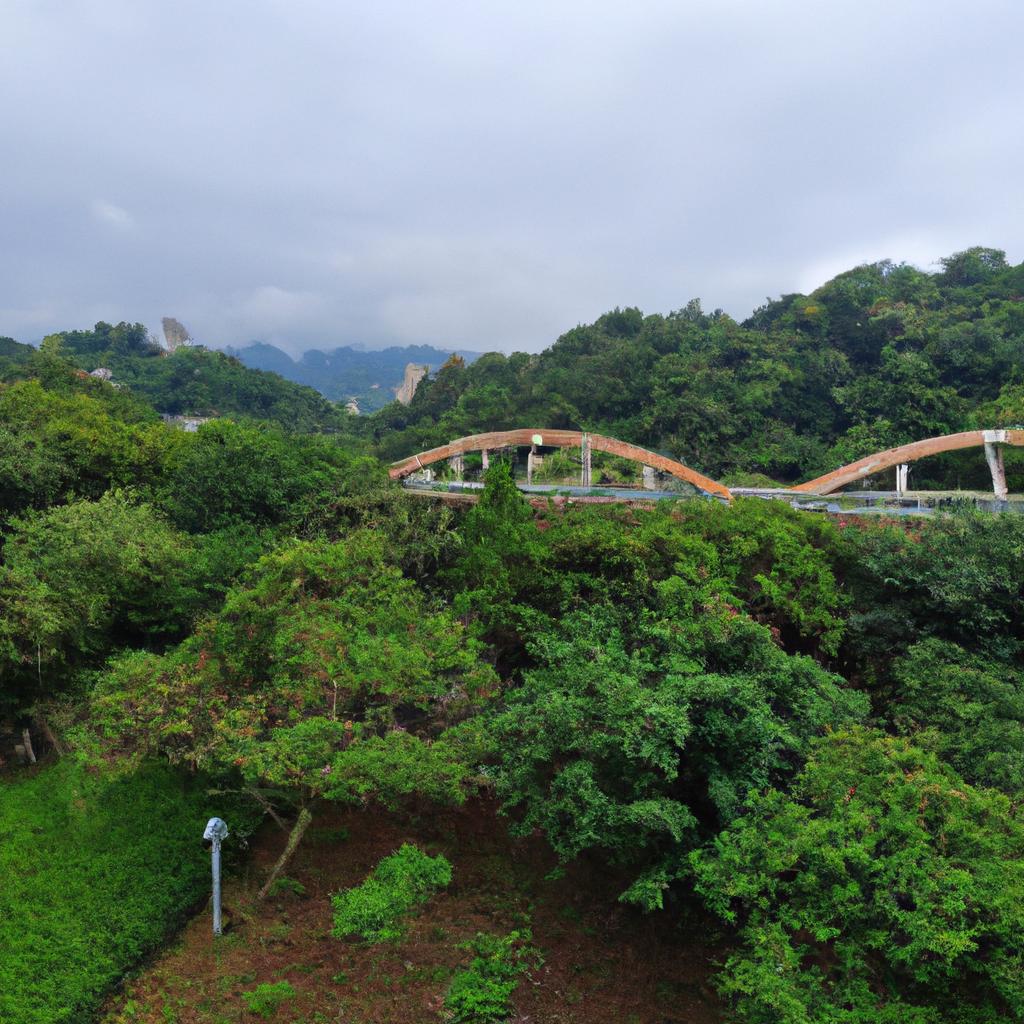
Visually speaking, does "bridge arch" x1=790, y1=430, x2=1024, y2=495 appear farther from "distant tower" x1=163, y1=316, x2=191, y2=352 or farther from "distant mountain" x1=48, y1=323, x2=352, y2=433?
"distant tower" x1=163, y1=316, x2=191, y2=352

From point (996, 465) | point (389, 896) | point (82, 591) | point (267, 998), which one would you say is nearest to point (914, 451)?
point (996, 465)

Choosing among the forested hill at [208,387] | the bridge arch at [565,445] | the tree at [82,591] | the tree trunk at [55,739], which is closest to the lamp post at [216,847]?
the tree at [82,591]

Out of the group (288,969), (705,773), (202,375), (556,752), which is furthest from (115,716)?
(202,375)

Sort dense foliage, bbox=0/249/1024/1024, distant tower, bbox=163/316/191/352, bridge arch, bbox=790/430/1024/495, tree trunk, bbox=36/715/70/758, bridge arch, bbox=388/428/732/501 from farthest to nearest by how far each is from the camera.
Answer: distant tower, bbox=163/316/191/352, bridge arch, bbox=388/428/732/501, bridge arch, bbox=790/430/1024/495, tree trunk, bbox=36/715/70/758, dense foliage, bbox=0/249/1024/1024

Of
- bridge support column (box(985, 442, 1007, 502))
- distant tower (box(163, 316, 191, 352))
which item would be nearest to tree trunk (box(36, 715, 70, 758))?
bridge support column (box(985, 442, 1007, 502))

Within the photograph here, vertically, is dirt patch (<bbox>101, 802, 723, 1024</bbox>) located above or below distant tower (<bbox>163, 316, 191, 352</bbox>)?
below

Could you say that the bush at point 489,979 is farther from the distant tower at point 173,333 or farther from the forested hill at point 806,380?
the distant tower at point 173,333

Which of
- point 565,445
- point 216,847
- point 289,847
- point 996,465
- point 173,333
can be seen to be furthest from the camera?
point 173,333

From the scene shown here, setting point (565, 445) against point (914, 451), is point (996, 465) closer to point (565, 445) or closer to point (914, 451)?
point (914, 451)
